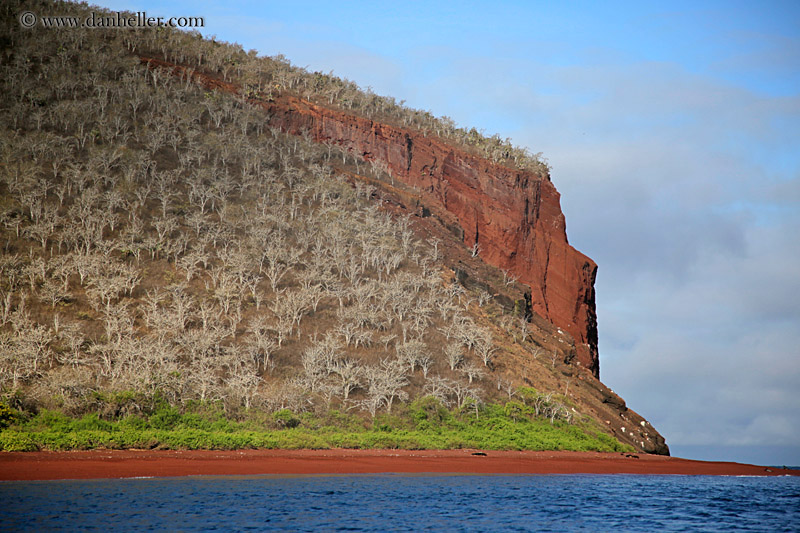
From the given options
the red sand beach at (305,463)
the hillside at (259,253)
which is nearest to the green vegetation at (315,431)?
the hillside at (259,253)

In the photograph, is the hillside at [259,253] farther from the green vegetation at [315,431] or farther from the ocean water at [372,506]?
the ocean water at [372,506]

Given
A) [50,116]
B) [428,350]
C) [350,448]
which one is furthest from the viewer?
[50,116]

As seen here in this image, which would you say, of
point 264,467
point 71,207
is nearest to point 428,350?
point 264,467

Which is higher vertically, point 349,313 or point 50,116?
point 50,116

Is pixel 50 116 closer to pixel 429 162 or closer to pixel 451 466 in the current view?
pixel 429 162

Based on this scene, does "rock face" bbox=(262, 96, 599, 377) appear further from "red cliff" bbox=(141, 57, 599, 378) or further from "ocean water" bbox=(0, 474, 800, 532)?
"ocean water" bbox=(0, 474, 800, 532)

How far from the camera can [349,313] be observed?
58.6 metres

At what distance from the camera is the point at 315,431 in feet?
141

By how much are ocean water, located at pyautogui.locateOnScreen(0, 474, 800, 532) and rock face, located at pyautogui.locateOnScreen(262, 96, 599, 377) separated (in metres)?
53.0

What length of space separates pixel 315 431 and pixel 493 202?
5487 centimetres

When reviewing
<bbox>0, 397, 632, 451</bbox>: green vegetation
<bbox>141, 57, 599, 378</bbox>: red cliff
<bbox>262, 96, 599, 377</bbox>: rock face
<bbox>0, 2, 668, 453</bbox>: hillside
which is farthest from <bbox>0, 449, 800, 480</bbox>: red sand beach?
<bbox>141, 57, 599, 378</bbox>: red cliff

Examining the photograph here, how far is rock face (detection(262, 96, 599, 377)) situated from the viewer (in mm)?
86375

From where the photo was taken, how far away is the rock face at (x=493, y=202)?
283 feet

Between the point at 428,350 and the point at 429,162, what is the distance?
42.5 meters
